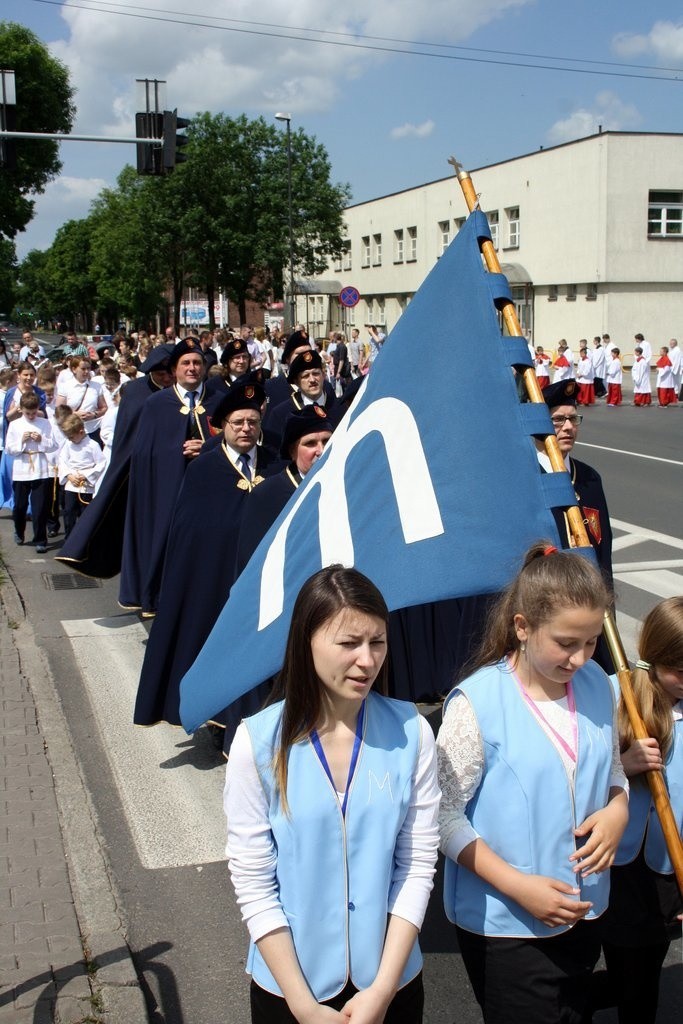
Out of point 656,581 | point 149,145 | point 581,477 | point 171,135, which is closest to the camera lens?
point 581,477

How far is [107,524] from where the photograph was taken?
Result: 8.83 meters

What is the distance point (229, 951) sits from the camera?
4.06 m

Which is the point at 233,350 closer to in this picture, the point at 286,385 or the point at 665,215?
the point at 286,385

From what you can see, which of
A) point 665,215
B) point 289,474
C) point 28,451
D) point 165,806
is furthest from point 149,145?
point 665,215

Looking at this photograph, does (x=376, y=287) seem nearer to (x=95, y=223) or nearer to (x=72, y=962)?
(x=95, y=223)

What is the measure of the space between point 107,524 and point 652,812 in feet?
21.2

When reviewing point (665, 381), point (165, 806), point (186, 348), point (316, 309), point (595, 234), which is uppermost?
point (595, 234)

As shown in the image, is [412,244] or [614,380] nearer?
[614,380]

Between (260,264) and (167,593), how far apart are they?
150 feet

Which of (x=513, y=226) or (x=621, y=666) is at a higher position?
(x=513, y=226)

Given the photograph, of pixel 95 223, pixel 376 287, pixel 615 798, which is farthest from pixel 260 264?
pixel 95 223

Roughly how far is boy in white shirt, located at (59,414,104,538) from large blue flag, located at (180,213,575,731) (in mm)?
7633

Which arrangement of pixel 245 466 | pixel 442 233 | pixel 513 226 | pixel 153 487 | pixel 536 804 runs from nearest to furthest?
pixel 536 804 → pixel 245 466 → pixel 153 487 → pixel 513 226 → pixel 442 233

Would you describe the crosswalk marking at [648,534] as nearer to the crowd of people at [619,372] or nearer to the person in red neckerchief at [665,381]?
the crowd of people at [619,372]
